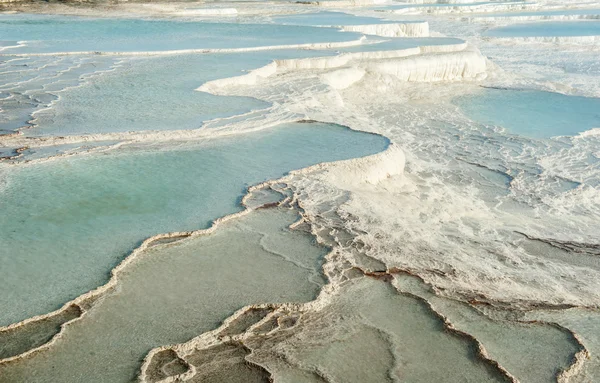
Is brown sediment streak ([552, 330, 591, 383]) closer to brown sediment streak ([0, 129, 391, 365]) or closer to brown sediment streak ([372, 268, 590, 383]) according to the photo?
brown sediment streak ([372, 268, 590, 383])

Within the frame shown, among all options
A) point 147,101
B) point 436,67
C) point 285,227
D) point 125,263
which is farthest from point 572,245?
point 436,67

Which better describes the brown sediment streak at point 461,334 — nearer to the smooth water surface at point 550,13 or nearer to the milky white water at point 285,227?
the milky white water at point 285,227

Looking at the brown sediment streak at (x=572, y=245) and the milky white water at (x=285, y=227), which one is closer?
the milky white water at (x=285, y=227)

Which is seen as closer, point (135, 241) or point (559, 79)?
point (135, 241)

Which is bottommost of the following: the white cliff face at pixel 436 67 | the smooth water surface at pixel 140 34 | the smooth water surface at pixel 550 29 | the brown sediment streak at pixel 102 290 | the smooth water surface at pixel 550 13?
the smooth water surface at pixel 550 29

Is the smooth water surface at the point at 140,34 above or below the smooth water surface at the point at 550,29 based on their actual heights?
above

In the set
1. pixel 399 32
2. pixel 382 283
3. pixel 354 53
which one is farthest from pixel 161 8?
pixel 382 283

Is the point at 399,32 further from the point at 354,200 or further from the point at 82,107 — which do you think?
the point at 354,200

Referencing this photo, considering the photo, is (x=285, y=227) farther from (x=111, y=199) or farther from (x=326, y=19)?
(x=326, y=19)

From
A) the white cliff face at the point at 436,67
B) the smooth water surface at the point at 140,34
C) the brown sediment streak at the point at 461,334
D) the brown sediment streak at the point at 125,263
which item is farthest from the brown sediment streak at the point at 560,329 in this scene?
the smooth water surface at the point at 140,34
